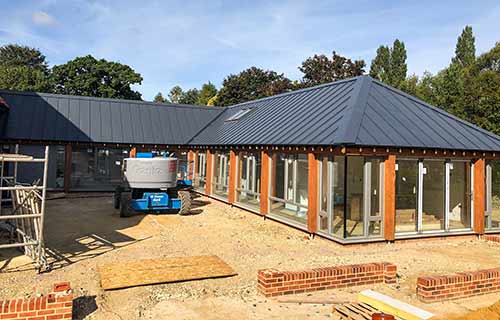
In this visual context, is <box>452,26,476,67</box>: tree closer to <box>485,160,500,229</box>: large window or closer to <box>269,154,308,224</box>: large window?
<box>485,160,500,229</box>: large window

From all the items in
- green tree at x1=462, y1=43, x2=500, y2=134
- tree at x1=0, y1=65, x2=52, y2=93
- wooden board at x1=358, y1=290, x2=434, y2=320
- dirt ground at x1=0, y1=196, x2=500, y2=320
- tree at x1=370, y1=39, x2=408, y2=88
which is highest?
tree at x1=370, y1=39, x2=408, y2=88

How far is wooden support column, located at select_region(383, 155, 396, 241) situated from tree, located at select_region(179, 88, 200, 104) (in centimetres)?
7066

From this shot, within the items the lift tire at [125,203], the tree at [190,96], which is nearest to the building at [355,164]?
the lift tire at [125,203]

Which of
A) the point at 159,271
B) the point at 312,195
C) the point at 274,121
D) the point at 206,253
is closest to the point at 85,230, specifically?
the point at 206,253

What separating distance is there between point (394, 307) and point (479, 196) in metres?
8.83

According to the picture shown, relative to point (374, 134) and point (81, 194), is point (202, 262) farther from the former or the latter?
point (81, 194)

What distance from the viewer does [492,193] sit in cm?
1353

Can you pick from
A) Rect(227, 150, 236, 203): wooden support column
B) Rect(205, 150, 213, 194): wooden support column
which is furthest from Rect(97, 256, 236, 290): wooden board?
Rect(205, 150, 213, 194): wooden support column

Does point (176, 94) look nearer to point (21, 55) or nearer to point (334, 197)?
point (21, 55)

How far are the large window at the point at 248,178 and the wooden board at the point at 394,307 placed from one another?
9912 millimetres

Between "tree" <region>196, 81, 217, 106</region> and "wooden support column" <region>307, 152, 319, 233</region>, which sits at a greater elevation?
"tree" <region>196, 81, 217, 106</region>

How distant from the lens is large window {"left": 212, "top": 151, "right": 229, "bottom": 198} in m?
19.7

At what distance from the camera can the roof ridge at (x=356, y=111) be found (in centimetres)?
1097

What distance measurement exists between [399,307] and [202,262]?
4625mm
